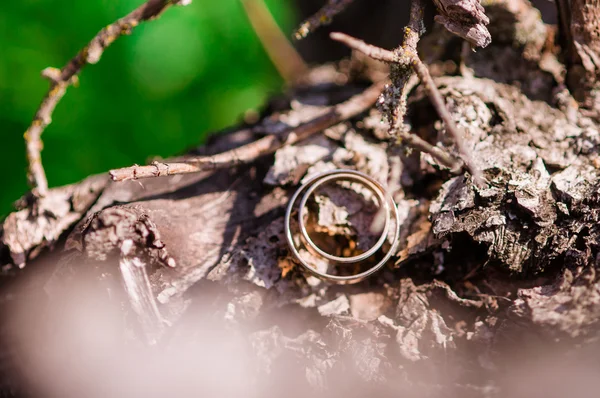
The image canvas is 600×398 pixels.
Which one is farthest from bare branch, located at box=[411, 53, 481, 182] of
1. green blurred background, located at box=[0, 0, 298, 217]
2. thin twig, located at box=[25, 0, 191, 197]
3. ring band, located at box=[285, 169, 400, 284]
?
green blurred background, located at box=[0, 0, 298, 217]

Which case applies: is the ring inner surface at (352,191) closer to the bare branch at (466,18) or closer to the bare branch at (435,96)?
the bare branch at (435,96)

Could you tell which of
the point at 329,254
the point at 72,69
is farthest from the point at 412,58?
the point at 72,69

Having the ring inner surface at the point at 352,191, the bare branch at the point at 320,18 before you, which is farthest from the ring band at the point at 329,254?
the bare branch at the point at 320,18

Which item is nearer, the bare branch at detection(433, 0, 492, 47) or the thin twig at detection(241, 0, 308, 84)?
the bare branch at detection(433, 0, 492, 47)

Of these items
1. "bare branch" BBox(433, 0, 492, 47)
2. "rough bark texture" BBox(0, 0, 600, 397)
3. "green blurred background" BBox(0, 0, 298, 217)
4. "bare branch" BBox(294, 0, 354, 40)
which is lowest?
"rough bark texture" BBox(0, 0, 600, 397)

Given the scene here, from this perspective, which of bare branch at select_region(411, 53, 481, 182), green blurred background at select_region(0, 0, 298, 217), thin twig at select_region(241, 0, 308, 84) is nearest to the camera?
bare branch at select_region(411, 53, 481, 182)

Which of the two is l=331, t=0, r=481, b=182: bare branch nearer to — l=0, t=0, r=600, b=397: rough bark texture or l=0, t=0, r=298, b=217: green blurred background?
l=0, t=0, r=600, b=397: rough bark texture

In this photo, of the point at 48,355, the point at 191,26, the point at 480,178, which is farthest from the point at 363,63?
the point at 48,355

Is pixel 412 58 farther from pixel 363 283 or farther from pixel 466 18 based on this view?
pixel 363 283
